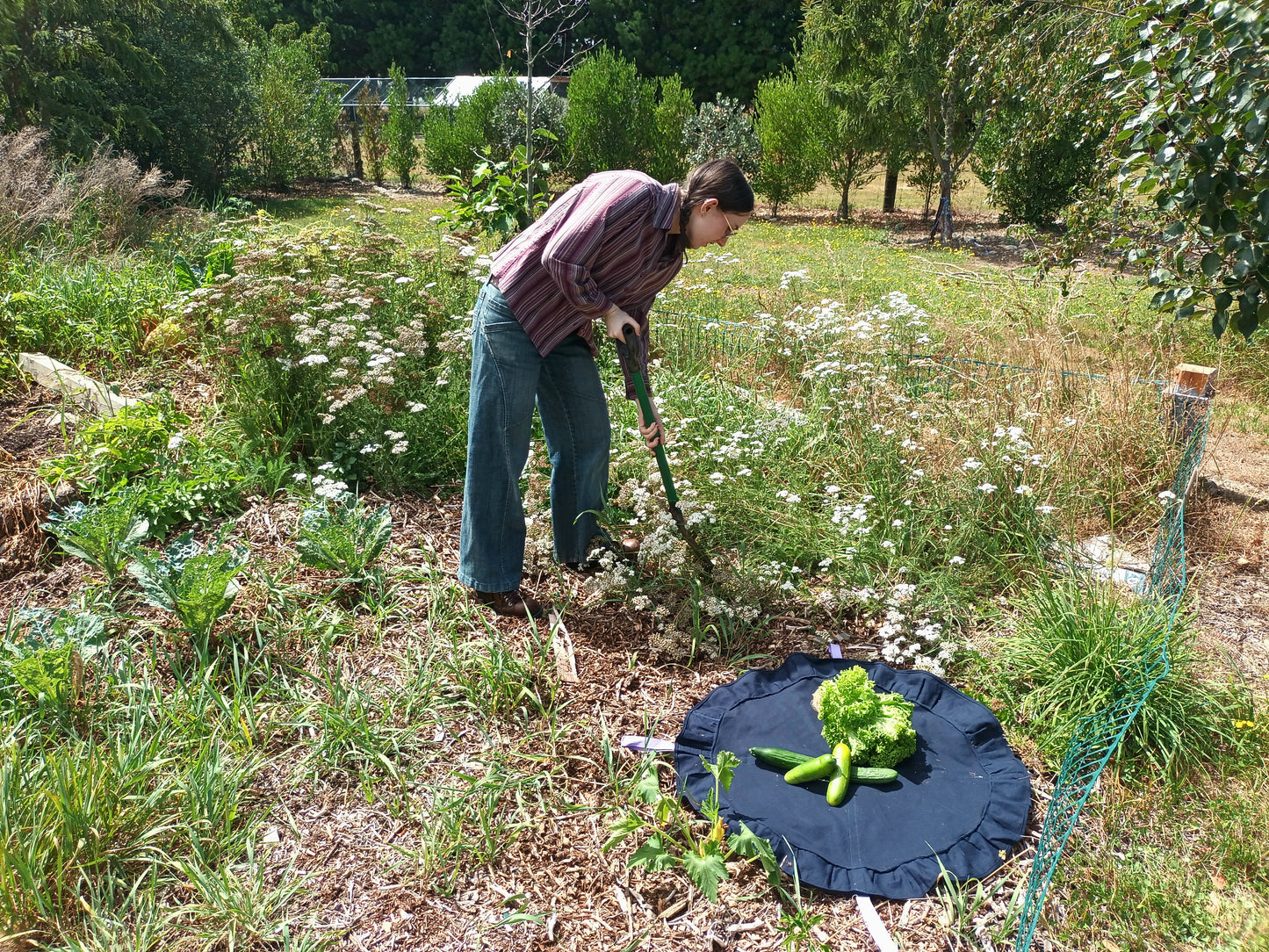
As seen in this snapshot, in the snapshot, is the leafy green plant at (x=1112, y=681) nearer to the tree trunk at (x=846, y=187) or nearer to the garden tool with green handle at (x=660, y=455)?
the garden tool with green handle at (x=660, y=455)

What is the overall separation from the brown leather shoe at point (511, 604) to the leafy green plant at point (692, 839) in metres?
0.91

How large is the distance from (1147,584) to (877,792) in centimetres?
143

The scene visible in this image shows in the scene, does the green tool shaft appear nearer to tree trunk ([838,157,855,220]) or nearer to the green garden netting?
the green garden netting

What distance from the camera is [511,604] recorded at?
3.02 meters

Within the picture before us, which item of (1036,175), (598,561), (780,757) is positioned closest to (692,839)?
(780,757)

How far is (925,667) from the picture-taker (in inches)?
110

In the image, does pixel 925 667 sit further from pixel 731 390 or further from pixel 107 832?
pixel 107 832

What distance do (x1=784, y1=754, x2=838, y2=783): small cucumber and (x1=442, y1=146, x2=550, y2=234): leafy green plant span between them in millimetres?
3836

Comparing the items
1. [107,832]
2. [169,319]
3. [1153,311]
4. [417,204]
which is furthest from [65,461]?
[417,204]

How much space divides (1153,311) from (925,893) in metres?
5.81

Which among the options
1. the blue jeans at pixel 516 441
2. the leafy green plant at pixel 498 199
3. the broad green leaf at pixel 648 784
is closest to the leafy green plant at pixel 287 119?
the leafy green plant at pixel 498 199

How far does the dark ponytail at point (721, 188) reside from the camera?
8.24 feet

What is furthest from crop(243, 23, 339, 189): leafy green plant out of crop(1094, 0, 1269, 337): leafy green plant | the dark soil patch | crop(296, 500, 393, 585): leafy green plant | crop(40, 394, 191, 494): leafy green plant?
crop(1094, 0, 1269, 337): leafy green plant

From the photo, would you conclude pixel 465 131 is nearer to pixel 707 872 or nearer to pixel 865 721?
pixel 865 721
